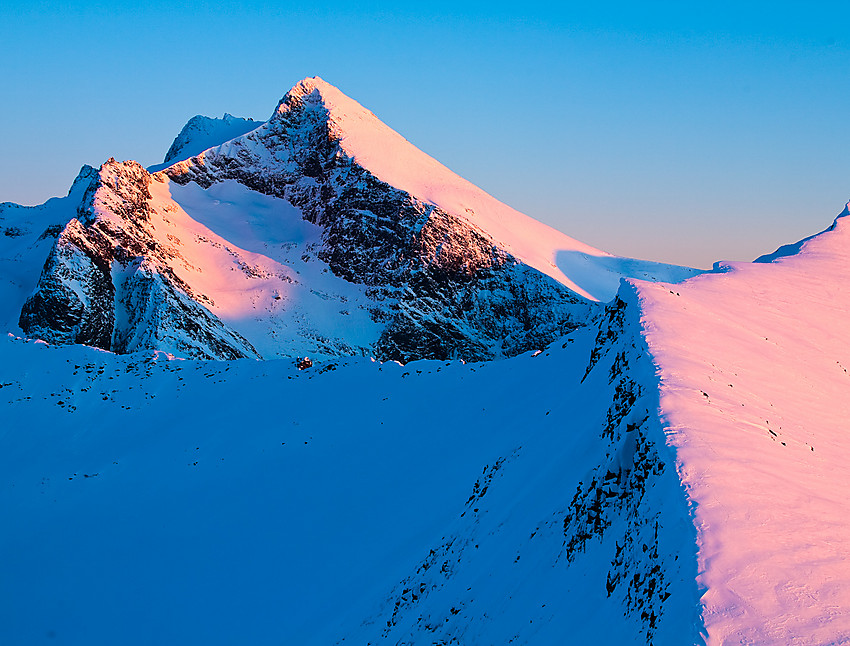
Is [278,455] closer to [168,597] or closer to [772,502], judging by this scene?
[168,597]

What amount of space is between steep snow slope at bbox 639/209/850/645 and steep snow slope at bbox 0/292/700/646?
41cm

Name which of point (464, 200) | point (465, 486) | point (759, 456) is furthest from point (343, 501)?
point (464, 200)

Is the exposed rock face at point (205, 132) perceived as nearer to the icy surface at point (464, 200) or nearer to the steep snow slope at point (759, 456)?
the icy surface at point (464, 200)

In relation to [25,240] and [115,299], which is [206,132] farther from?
[115,299]

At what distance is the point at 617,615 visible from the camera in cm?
801

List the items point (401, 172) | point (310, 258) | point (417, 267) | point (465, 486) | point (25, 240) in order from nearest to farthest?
point (465, 486) → point (25, 240) → point (417, 267) → point (310, 258) → point (401, 172)

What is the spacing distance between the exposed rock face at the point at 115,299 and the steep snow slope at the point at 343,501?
62.5 feet

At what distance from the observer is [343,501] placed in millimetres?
24984

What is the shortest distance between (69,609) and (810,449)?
2333cm

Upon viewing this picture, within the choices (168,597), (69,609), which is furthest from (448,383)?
(69,609)

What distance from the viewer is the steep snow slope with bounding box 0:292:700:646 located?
986 centimetres

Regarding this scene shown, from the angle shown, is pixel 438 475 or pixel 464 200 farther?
pixel 464 200

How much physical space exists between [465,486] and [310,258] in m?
72.9

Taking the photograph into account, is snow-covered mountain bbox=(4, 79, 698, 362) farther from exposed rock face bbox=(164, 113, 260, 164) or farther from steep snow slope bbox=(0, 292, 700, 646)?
steep snow slope bbox=(0, 292, 700, 646)
